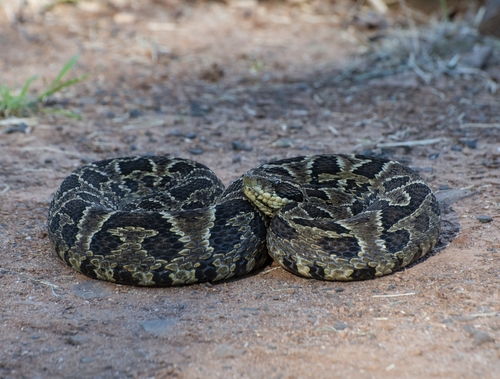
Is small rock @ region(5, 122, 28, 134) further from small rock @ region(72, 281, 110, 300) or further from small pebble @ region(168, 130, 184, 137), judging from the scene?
small rock @ region(72, 281, 110, 300)

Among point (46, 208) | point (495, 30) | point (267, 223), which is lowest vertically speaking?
point (46, 208)

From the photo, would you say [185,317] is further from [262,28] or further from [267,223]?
[262,28]

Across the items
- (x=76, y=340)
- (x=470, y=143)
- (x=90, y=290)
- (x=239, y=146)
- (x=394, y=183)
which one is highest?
(x=394, y=183)

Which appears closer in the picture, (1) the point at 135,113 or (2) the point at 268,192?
(2) the point at 268,192

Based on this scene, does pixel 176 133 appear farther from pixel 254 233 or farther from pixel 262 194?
pixel 254 233

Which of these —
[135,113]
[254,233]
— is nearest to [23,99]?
[135,113]

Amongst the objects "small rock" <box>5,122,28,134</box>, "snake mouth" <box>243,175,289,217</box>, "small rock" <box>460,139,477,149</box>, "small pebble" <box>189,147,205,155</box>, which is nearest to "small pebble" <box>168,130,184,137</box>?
"small pebble" <box>189,147,205,155</box>

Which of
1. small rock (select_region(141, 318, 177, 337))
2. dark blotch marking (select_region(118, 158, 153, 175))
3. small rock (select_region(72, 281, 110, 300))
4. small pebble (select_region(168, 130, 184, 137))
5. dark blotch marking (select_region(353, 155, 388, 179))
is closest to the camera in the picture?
small rock (select_region(141, 318, 177, 337))

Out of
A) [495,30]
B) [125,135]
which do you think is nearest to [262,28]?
[495,30]
